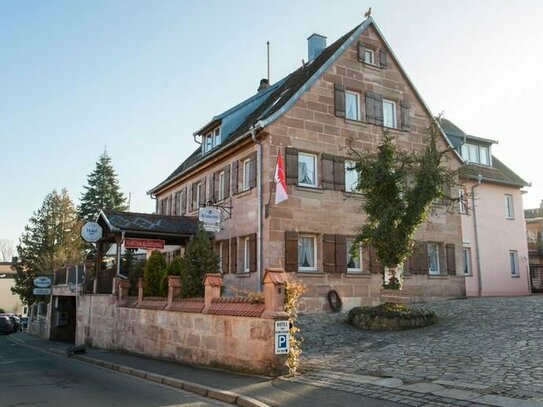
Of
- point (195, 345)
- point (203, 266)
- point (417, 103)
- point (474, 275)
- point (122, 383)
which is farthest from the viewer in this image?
point (474, 275)

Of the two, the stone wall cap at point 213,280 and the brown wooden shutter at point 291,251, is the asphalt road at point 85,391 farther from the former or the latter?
the brown wooden shutter at point 291,251

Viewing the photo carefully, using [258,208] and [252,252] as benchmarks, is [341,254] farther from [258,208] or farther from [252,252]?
[258,208]

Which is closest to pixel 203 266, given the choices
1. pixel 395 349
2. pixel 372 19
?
pixel 395 349

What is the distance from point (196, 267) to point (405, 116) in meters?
12.8

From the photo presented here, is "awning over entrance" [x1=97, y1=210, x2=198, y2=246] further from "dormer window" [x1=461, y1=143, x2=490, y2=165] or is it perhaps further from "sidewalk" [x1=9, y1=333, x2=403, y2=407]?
"dormer window" [x1=461, y1=143, x2=490, y2=165]

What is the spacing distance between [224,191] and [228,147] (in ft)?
6.77

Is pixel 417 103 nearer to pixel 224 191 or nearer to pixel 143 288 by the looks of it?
pixel 224 191

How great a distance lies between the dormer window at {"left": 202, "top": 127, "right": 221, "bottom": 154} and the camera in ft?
85.4

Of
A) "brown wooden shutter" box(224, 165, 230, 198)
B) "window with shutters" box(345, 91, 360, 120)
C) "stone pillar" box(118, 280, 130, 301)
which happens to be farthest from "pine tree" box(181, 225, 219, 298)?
"window with shutters" box(345, 91, 360, 120)

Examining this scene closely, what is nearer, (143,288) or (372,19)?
(143,288)

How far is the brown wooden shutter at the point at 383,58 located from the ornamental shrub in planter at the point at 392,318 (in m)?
11.4

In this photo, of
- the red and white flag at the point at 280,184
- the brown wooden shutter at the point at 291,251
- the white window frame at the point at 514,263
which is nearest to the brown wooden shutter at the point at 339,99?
the red and white flag at the point at 280,184

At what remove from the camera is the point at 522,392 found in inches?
303

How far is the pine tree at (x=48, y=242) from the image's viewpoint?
46.0 meters
